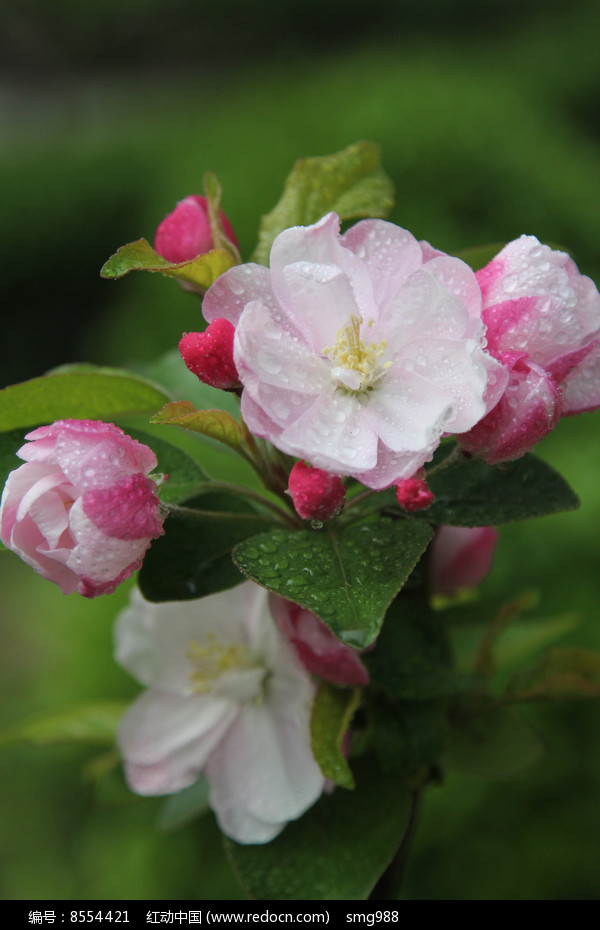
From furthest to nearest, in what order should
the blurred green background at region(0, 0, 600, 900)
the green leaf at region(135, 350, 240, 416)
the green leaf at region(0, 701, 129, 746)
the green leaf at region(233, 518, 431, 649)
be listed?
the blurred green background at region(0, 0, 600, 900), the green leaf at region(0, 701, 129, 746), the green leaf at region(135, 350, 240, 416), the green leaf at region(233, 518, 431, 649)

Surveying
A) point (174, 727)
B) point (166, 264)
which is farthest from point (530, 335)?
point (174, 727)

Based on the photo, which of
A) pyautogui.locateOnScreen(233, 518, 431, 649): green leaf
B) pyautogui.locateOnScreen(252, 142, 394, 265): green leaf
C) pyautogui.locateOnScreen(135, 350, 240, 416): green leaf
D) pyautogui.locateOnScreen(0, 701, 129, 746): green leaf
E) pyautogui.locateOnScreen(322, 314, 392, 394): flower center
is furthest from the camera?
pyautogui.locateOnScreen(0, 701, 129, 746): green leaf

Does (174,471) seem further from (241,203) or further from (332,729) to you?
(241,203)

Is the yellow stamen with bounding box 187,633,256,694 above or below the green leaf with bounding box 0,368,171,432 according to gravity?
below

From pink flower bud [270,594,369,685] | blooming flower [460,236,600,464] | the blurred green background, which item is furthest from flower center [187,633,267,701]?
blooming flower [460,236,600,464]

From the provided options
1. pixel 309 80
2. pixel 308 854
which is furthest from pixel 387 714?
pixel 309 80

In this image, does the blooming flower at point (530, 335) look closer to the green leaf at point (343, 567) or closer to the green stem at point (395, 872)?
the green leaf at point (343, 567)

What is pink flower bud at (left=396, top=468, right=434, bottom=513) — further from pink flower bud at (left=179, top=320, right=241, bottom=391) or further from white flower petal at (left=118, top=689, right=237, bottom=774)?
white flower petal at (left=118, top=689, right=237, bottom=774)
